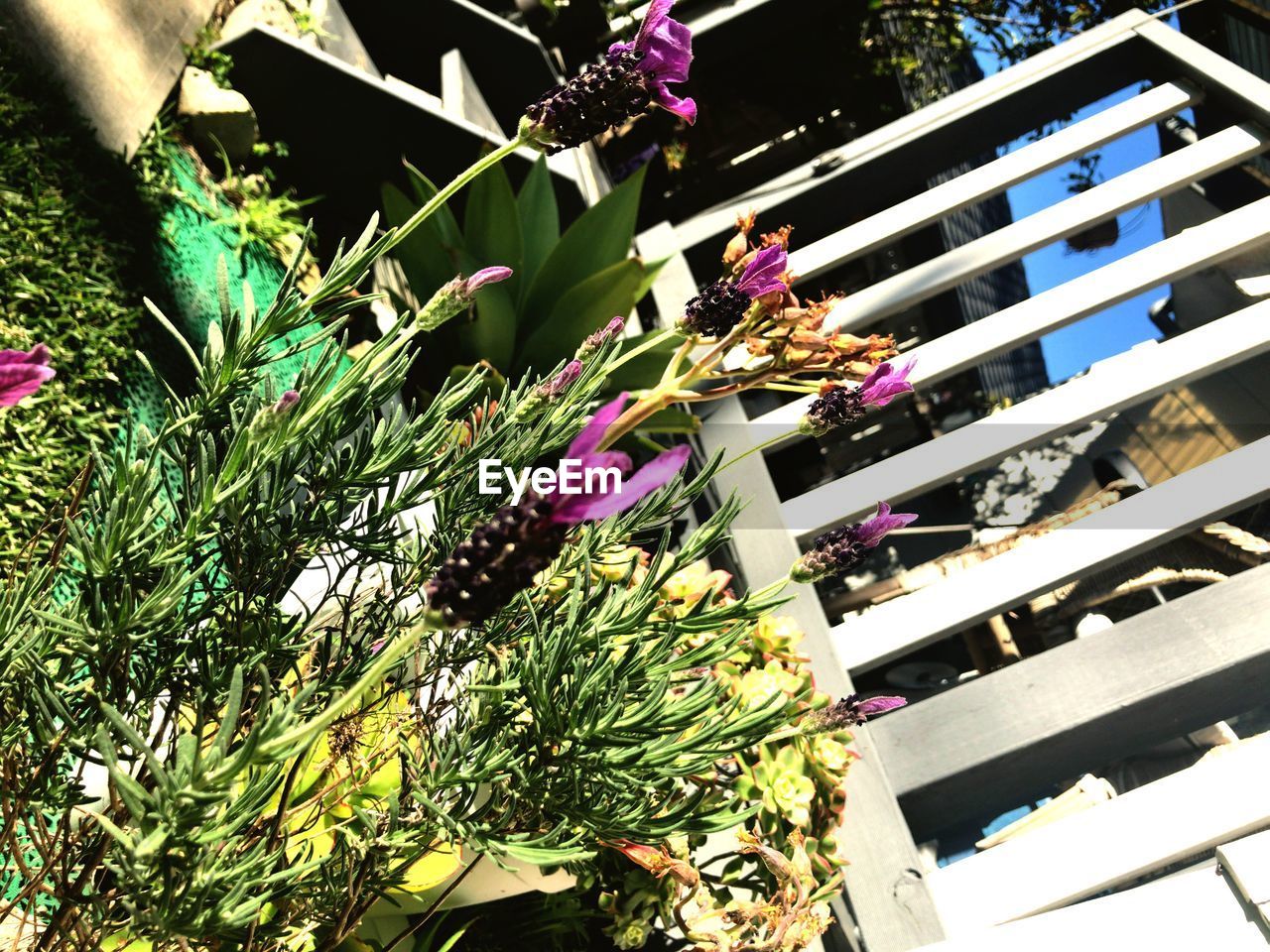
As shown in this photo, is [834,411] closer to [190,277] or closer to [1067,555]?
[1067,555]

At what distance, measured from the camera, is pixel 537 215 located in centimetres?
195

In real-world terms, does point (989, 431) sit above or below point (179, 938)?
above

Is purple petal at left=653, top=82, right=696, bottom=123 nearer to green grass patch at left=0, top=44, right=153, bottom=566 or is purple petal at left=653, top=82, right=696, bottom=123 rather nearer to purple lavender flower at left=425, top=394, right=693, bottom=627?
purple lavender flower at left=425, top=394, right=693, bottom=627

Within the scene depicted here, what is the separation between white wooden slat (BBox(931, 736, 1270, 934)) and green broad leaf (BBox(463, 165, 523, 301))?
4.16 feet

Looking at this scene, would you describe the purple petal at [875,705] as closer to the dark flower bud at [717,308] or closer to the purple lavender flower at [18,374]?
the dark flower bud at [717,308]

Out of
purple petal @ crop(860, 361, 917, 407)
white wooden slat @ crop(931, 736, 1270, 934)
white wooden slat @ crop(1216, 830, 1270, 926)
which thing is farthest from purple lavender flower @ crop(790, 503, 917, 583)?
white wooden slat @ crop(931, 736, 1270, 934)

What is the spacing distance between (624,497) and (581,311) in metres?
1.36

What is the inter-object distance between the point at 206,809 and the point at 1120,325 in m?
4.91

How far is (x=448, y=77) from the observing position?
242cm

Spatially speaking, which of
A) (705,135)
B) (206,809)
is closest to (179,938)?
(206,809)

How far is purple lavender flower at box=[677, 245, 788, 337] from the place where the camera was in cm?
83

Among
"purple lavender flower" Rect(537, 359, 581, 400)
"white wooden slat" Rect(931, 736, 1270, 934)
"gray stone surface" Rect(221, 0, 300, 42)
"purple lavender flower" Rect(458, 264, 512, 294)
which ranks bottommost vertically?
"white wooden slat" Rect(931, 736, 1270, 934)

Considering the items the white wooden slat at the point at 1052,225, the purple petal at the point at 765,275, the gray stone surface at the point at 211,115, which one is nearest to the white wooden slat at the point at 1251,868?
the purple petal at the point at 765,275

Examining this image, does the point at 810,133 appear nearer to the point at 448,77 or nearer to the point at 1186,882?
the point at 448,77
